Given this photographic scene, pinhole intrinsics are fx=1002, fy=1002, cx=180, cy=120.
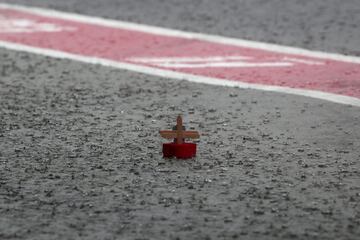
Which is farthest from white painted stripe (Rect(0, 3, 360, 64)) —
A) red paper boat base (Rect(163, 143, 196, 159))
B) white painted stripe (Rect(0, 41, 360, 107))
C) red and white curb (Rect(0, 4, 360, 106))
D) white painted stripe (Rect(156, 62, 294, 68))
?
red paper boat base (Rect(163, 143, 196, 159))

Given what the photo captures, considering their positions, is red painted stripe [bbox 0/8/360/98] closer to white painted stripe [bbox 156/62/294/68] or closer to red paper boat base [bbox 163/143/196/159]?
white painted stripe [bbox 156/62/294/68]

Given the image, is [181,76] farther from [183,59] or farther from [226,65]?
[183,59]

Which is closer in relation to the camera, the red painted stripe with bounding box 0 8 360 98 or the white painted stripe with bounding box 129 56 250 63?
the red painted stripe with bounding box 0 8 360 98

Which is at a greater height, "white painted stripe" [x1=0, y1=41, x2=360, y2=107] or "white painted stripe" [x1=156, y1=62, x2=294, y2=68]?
"white painted stripe" [x1=156, y1=62, x2=294, y2=68]

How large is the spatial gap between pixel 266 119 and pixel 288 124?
0.27m

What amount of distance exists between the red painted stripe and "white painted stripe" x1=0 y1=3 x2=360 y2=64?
15 cm

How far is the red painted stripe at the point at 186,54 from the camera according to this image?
10961mm

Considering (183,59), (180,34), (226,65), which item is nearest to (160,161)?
(226,65)

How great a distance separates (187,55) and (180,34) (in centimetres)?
131

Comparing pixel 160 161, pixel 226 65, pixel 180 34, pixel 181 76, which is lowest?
pixel 160 161

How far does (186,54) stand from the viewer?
12.6 meters

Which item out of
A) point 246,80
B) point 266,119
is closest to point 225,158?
point 266,119

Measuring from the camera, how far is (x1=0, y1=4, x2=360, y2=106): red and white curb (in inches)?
426

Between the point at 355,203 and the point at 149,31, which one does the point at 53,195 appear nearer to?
the point at 355,203
